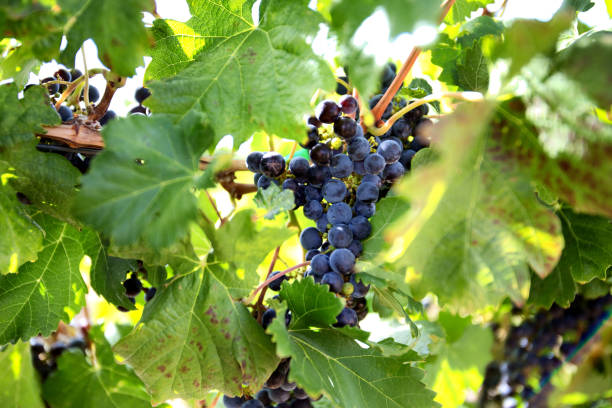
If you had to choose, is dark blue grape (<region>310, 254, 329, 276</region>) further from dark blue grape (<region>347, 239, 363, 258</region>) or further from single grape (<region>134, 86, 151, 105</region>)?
single grape (<region>134, 86, 151, 105</region>)

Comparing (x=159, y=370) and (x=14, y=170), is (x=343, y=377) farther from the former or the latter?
(x=14, y=170)

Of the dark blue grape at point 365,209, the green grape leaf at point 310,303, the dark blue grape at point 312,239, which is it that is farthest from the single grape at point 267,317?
the dark blue grape at point 365,209

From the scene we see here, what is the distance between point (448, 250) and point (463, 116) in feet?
0.68

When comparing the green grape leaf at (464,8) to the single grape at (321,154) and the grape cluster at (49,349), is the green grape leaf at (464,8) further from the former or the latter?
the grape cluster at (49,349)

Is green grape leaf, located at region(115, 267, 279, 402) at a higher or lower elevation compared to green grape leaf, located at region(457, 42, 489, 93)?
lower

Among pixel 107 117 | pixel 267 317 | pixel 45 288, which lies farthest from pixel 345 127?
pixel 45 288

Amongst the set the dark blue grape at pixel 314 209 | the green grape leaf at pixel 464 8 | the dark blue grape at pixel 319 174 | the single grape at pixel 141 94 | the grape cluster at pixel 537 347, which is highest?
the green grape leaf at pixel 464 8

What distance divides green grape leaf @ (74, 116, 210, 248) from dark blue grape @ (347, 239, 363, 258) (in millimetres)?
323

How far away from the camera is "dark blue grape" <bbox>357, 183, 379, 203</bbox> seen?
0.98 meters

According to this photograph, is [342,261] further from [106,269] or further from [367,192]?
[106,269]

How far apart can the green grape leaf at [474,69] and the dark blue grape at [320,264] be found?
1.76 feet

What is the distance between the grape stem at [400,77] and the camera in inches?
37.1

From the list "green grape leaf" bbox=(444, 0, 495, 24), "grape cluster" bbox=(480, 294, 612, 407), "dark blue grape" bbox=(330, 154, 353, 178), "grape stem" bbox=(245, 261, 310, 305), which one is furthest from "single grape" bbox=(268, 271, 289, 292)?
"grape cluster" bbox=(480, 294, 612, 407)

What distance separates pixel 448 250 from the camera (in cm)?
74
